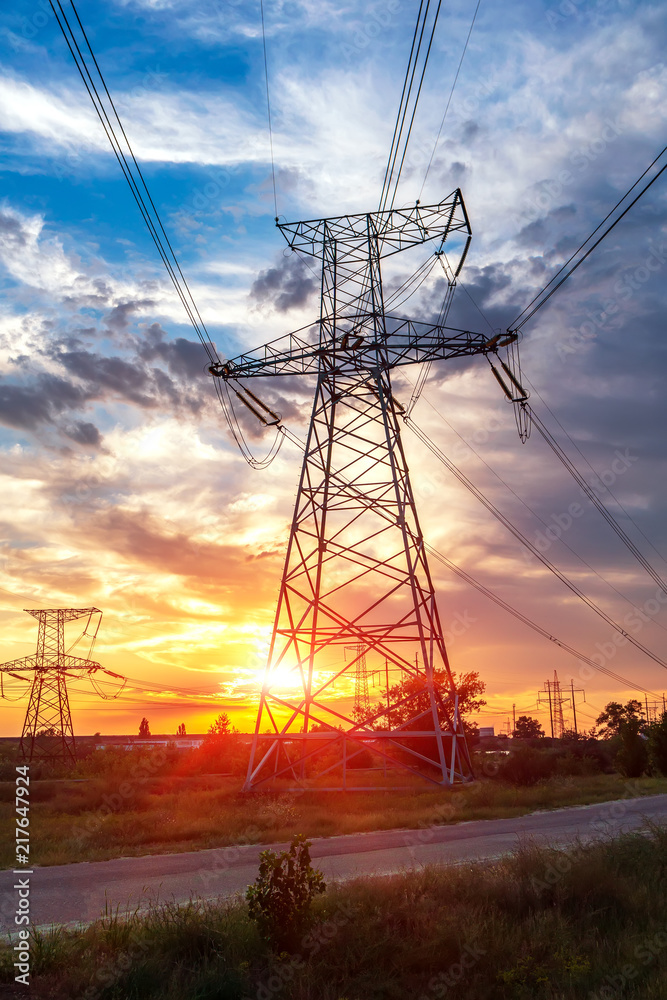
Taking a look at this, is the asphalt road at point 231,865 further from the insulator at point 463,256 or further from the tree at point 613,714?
the tree at point 613,714

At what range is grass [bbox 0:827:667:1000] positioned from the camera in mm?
7688

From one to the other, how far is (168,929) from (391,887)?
10.7 ft

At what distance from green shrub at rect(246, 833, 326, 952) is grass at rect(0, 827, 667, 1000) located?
170mm

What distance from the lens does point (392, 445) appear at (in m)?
23.2

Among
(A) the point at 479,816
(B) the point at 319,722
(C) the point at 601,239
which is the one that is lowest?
(A) the point at 479,816

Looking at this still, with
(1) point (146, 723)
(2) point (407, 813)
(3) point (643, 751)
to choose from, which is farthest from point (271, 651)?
(1) point (146, 723)

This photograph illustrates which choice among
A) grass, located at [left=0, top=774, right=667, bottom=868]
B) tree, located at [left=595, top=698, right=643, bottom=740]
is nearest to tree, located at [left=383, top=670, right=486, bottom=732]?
grass, located at [left=0, top=774, right=667, bottom=868]

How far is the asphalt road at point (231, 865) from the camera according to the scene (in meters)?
11.0

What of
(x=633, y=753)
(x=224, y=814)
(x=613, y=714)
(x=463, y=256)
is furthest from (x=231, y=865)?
(x=613, y=714)

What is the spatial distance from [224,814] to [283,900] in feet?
42.2

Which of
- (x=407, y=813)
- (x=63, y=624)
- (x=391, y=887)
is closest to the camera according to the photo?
(x=391, y=887)

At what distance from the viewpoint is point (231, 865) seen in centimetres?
1400

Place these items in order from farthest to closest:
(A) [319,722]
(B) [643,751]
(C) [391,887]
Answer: (B) [643,751] → (A) [319,722] → (C) [391,887]

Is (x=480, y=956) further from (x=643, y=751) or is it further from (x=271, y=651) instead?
(x=643, y=751)
